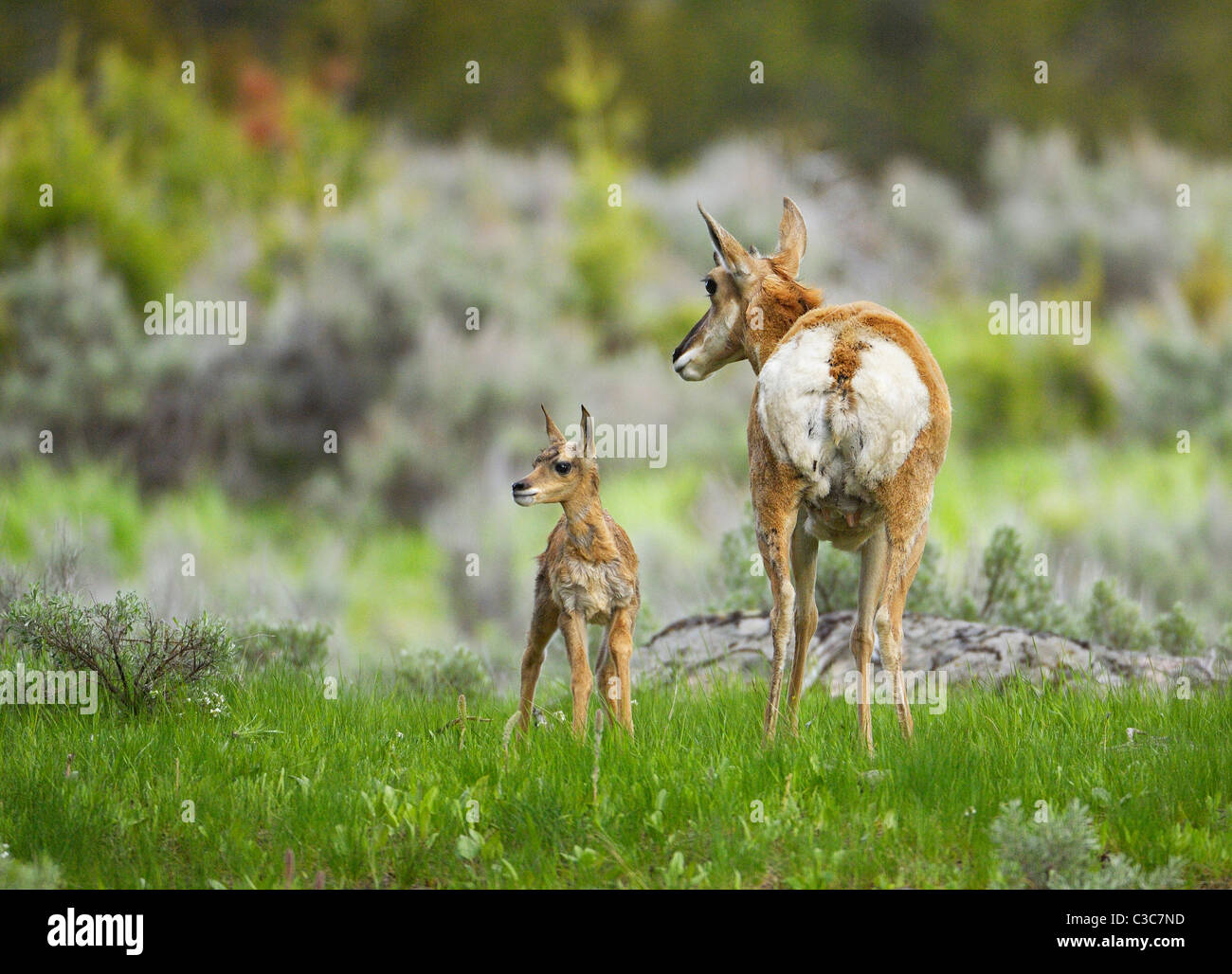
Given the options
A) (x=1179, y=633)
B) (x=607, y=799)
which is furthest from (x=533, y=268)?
(x=607, y=799)

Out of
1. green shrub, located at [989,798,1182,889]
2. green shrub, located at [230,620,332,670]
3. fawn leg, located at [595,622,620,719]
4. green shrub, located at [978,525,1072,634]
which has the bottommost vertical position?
green shrub, located at [989,798,1182,889]

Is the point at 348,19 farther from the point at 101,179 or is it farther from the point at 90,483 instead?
the point at 90,483

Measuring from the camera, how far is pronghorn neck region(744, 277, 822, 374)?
19.2ft

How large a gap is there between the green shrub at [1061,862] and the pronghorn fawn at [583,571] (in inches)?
64.7

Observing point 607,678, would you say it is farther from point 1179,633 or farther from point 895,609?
point 1179,633

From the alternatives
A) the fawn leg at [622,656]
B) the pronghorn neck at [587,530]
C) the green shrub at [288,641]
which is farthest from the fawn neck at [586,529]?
the green shrub at [288,641]

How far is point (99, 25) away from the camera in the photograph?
22.3m

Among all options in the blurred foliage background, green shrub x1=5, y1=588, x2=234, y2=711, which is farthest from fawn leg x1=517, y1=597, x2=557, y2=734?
the blurred foliage background

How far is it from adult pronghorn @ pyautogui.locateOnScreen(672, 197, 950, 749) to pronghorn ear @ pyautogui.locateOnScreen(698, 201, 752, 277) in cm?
15

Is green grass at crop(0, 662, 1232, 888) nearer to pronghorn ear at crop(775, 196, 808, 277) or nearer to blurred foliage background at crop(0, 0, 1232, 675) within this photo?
pronghorn ear at crop(775, 196, 808, 277)

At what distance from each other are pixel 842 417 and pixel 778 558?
603mm

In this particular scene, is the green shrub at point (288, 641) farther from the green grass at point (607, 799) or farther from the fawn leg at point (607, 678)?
the fawn leg at point (607, 678)

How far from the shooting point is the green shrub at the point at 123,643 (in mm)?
6113

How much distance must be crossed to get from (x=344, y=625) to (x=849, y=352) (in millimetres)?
7119
